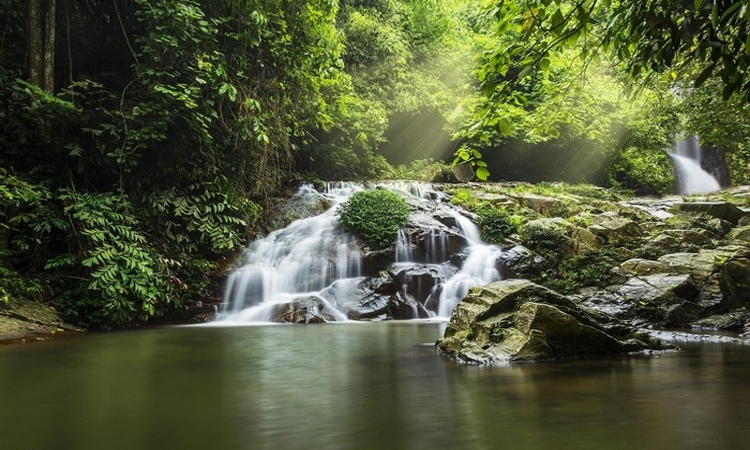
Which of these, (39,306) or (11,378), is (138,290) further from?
(11,378)

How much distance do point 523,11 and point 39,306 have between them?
8.77 m

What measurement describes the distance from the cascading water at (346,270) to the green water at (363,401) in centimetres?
452

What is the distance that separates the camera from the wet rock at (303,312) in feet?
33.0

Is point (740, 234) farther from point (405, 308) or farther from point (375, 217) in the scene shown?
point (375, 217)

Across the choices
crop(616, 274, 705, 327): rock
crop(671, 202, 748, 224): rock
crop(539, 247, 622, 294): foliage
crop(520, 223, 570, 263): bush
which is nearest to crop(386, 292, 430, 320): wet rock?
crop(539, 247, 622, 294): foliage

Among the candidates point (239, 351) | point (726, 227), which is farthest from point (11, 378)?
point (726, 227)

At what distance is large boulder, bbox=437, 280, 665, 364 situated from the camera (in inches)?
212

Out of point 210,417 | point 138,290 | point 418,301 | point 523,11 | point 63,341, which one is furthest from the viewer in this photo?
point 418,301

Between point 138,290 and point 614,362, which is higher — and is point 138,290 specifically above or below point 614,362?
above

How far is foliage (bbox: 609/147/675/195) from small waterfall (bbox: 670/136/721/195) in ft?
4.66

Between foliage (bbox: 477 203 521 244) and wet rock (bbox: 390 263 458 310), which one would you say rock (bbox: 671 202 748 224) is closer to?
foliage (bbox: 477 203 521 244)

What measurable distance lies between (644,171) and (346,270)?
18.4 meters

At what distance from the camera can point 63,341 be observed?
738 centimetres

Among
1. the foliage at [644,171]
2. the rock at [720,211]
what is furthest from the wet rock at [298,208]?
the foliage at [644,171]
